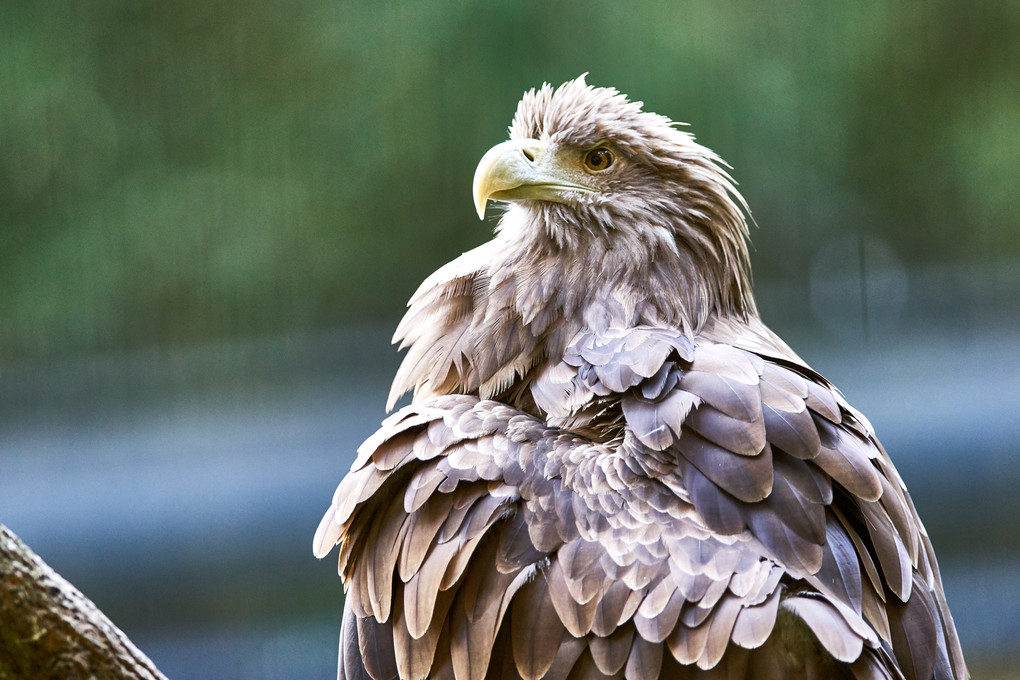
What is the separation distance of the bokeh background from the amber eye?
3515 millimetres

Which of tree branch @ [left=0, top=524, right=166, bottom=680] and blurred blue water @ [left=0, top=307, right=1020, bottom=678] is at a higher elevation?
tree branch @ [left=0, top=524, right=166, bottom=680]

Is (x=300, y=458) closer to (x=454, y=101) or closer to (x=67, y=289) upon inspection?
(x=67, y=289)

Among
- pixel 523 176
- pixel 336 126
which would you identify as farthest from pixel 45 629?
pixel 336 126

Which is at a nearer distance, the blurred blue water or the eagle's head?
the eagle's head

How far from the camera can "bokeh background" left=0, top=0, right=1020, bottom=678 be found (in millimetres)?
5953

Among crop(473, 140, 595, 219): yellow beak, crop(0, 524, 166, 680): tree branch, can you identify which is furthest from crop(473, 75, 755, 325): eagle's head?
crop(0, 524, 166, 680): tree branch

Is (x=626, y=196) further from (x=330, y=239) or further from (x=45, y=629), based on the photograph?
(x=330, y=239)

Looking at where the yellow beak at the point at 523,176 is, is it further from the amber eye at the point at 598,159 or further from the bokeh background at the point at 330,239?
the bokeh background at the point at 330,239

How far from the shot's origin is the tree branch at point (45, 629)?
5.23 feet

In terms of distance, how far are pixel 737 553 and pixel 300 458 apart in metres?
4.39

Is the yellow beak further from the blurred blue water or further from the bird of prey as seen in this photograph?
the blurred blue water

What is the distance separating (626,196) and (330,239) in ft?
13.3

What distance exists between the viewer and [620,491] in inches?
81.8

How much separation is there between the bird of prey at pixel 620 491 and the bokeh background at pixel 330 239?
11.7ft
